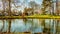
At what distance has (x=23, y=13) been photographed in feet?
14.5

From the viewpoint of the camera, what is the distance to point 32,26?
4426mm

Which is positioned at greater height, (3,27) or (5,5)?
(5,5)

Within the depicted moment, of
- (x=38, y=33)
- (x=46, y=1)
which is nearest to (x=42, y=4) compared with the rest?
(x=46, y=1)

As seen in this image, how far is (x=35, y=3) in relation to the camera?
174 inches

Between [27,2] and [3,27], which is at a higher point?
[27,2]

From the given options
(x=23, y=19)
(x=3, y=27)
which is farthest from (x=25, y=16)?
(x=3, y=27)

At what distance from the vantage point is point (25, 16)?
14.5ft

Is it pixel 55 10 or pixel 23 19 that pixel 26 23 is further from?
pixel 55 10

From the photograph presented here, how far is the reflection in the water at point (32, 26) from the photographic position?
4.41 metres

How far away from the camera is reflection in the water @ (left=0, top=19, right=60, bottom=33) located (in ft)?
14.5

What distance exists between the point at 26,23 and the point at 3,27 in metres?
0.30

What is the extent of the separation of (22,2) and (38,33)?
45cm

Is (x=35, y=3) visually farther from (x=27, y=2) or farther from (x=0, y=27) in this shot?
(x=0, y=27)

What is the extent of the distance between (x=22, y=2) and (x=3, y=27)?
1.32 ft
